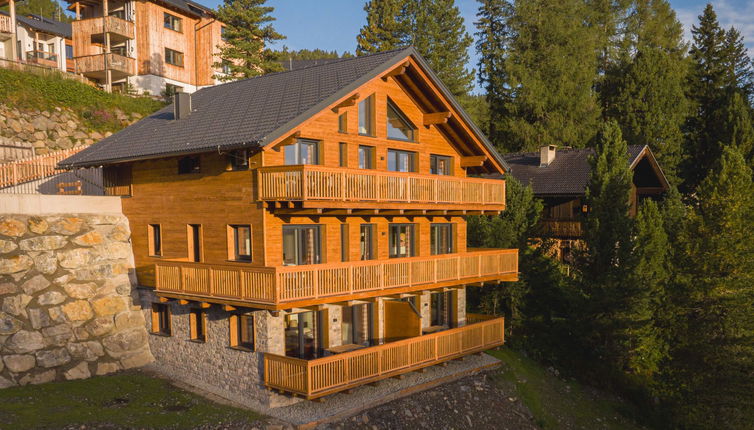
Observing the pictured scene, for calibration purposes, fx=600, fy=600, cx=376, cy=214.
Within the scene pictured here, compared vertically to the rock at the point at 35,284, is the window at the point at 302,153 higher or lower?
higher

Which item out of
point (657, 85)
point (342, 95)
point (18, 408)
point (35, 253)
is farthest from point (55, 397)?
point (657, 85)

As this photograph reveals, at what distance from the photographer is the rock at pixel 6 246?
67.6 ft

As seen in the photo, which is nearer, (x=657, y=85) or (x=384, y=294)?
(x=384, y=294)

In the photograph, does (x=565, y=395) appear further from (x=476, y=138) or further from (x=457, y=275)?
(x=476, y=138)

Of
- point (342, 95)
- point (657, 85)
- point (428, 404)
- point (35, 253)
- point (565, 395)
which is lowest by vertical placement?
point (565, 395)

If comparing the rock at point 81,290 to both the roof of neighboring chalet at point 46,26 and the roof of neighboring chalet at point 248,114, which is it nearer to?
the roof of neighboring chalet at point 248,114

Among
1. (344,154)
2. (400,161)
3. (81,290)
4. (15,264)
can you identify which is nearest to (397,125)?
(400,161)

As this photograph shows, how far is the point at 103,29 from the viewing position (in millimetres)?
44844

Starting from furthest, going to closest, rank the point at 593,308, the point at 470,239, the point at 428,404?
the point at 470,239
the point at 593,308
the point at 428,404

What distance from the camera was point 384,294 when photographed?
65.9 ft

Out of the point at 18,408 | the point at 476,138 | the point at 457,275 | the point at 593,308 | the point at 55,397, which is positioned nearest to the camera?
the point at 18,408

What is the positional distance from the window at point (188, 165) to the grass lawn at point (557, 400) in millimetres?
14464

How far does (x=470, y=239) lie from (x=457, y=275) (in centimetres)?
847

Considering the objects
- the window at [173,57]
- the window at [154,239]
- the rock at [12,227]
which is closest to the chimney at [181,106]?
the window at [154,239]
